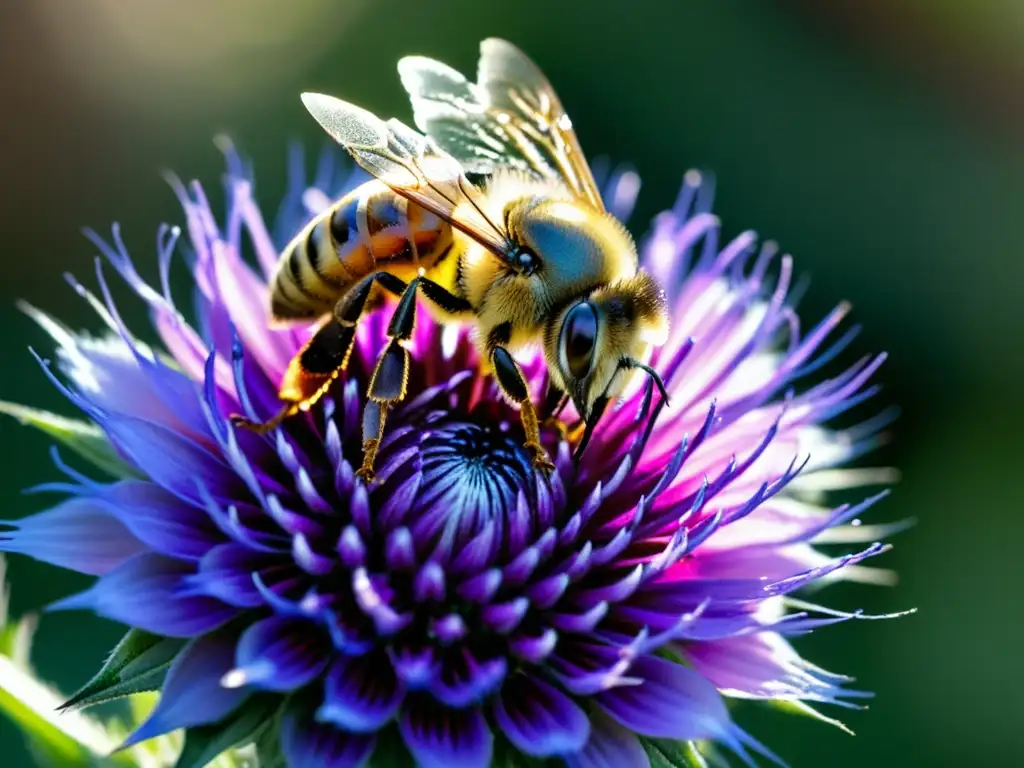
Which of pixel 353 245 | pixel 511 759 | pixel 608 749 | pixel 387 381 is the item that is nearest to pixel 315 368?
pixel 387 381

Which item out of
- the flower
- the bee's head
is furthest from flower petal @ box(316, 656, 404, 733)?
the bee's head

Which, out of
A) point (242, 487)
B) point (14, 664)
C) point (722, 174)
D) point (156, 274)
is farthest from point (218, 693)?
point (722, 174)

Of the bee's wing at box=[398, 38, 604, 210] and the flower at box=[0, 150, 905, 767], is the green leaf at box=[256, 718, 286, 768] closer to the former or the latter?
the flower at box=[0, 150, 905, 767]

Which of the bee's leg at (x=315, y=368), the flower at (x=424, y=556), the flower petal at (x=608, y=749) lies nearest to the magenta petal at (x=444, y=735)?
the flower at (x=424, y=556)

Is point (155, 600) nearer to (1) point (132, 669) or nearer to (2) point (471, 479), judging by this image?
(1) point (132, 669)

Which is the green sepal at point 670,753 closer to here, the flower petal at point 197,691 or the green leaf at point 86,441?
the flower petal at point 197,691

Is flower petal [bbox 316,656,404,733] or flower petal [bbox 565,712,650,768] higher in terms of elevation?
flower petal [bbox 565,712,650,768]

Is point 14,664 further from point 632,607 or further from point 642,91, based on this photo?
point 642,91
